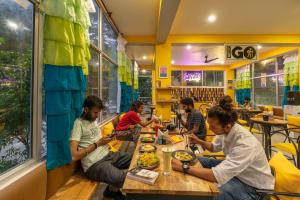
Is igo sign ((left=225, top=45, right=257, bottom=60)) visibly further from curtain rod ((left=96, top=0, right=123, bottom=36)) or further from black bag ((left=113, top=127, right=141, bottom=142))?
black bag ((left=113, top=127, right=141, bottom=142))

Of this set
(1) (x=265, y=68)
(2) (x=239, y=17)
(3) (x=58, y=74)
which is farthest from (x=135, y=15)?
(1) (x=265, y=68)

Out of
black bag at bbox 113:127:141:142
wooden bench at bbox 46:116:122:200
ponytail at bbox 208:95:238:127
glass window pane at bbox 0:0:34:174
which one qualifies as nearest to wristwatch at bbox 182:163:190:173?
ponytail at bbox 208:95:238:127

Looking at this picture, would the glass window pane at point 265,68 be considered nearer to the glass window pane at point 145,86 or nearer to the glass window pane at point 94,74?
the glass window pane at point 145,86

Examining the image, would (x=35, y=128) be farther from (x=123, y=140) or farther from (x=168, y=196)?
(x=123, y=140)

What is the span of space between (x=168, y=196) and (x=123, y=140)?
8.72 ft

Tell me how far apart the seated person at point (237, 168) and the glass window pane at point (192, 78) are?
10.3m

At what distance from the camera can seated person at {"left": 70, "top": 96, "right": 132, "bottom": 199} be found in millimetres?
1985

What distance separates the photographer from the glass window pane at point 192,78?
39.0 feet

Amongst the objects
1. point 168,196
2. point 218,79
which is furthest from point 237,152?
point 218,79

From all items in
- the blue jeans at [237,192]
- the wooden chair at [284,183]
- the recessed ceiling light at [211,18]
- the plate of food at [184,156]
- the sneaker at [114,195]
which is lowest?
the sneaker at [114,195]

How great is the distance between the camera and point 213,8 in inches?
158

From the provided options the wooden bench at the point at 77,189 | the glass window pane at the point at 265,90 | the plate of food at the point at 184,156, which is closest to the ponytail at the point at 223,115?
the plate of food at the point at 184,156

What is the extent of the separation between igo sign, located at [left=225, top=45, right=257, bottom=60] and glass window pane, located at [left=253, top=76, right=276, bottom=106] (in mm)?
3688

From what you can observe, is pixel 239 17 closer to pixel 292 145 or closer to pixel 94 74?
pixel 292 145
